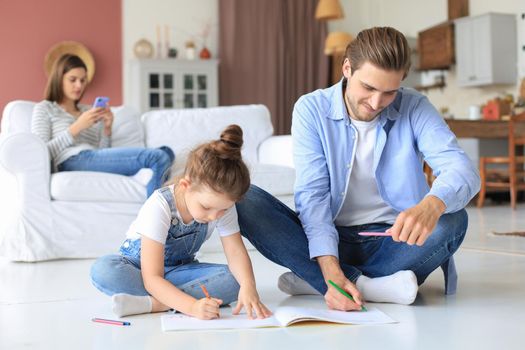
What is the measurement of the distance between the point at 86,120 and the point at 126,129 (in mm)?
535

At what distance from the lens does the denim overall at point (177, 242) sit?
77.1 inches

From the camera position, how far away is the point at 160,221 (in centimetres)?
188

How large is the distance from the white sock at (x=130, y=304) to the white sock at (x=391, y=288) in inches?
23.3

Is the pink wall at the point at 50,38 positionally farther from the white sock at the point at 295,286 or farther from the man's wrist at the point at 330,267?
the man's wrist at the point at 330,267

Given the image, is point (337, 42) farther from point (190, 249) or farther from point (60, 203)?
point (190, 249)

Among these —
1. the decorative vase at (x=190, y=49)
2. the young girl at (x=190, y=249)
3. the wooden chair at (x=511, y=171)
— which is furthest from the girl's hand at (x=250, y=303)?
the decorative vase at (x=190, y=49)

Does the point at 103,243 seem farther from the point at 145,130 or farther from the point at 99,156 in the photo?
the point at 145,130

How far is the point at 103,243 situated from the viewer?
340cm

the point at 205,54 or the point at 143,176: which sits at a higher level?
the point at 205,54

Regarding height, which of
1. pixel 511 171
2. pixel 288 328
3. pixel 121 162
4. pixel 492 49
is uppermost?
pixel 492 49

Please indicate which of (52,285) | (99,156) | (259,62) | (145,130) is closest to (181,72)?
(259,62)

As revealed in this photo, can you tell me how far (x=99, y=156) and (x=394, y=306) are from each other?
1.97 m

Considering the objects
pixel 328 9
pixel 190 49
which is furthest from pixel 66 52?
pixel 328 9

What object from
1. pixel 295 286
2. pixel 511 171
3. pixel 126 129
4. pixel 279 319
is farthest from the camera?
pixel 511 171
